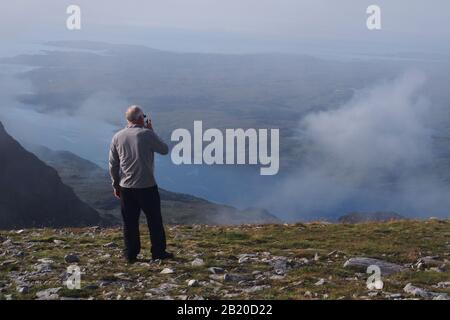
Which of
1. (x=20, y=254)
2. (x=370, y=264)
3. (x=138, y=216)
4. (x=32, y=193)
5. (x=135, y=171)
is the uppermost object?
(x=135, y=171)

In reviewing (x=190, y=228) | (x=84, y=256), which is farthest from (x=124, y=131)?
(x=190, y=228)

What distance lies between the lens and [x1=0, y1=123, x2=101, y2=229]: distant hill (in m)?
132

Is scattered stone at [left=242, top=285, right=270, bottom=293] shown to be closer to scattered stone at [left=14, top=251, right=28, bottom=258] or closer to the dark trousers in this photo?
the dark trousers

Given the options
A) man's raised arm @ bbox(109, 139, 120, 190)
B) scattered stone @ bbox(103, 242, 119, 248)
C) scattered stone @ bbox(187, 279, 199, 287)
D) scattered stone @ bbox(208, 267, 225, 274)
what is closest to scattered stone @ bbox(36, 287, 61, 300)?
scattered stone @ bbox(187, 279, 199, 287)

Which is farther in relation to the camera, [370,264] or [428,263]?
[428,263]

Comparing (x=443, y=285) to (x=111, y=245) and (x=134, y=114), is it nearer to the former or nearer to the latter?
(x=134, y=114)

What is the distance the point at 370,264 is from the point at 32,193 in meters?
132

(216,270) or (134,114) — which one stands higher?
(134,114)

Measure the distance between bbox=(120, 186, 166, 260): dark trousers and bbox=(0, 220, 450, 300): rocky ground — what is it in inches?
15.5

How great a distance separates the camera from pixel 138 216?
47.6 feet

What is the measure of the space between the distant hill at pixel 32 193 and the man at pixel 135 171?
114971 millimetres

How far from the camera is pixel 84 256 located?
15.9 meters

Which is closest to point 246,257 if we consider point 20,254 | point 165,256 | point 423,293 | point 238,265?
point 238,265
